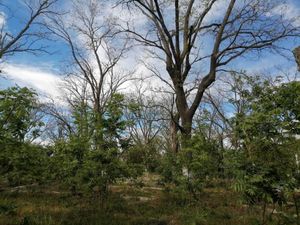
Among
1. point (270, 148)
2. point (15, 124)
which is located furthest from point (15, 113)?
point (270, 148)

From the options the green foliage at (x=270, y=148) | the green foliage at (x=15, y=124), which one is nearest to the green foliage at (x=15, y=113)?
the green foliage at (x=15, y=124)

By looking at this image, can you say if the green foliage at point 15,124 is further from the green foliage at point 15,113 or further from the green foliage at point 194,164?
the green foliage at point 194,164

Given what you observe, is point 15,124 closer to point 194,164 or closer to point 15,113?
point 15,113

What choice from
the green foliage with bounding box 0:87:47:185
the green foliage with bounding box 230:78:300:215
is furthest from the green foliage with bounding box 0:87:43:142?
the green foliage with bounding box 230:78:300:215

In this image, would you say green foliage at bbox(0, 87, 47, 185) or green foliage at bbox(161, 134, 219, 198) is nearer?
green foliage at bbox(0, 87, 47, 185)

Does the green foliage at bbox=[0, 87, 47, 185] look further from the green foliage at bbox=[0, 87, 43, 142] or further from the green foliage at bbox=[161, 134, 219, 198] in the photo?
the green foliage at bbox=[161, 134, 219, 198]

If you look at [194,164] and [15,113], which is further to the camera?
[194,164]

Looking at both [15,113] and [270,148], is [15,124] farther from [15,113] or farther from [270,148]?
[270,148]

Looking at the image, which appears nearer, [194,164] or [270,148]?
[270,148]

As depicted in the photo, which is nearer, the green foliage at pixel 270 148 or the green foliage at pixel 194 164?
the green foliage at pixel 270 148

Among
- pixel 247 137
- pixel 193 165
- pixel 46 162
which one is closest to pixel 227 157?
pixel 247 137

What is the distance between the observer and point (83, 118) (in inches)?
347

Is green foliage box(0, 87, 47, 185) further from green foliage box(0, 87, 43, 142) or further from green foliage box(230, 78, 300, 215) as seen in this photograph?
green foliage box(230, 78, 300, 215)

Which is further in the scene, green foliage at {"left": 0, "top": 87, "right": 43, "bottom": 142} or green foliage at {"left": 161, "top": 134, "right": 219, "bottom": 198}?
green foliage at {"left": 161, "top": 134, "right": 219, "bottom": 198}
